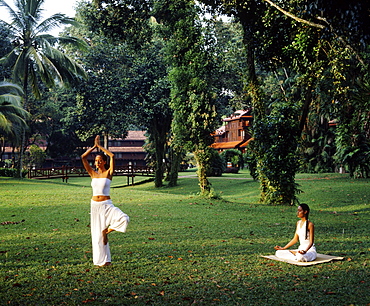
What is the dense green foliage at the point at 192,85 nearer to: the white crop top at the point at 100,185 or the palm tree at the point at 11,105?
the palm tree at the point at 11,105

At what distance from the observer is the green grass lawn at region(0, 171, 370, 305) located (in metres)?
6.27

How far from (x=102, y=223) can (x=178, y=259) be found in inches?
69.7

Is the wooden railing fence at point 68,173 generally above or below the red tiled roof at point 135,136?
below

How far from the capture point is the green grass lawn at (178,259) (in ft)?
20.6

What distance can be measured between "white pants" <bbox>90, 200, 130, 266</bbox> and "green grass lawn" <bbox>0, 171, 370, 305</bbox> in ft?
0.84

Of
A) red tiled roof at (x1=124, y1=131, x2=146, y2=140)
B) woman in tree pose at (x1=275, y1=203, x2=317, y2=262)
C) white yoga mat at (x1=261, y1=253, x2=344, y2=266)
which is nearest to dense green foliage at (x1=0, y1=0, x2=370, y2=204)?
woman in tree pose at (x1=275, y1=203, x2=317, y2=262)

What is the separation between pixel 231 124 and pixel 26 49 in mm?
40578

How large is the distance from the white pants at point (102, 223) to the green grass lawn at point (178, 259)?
0.84ft

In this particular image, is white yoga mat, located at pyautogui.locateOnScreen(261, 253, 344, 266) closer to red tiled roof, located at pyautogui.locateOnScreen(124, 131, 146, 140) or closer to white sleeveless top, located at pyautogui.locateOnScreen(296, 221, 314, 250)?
white sleeveless top, located at pyautogui.locateOnScreen(296, 221, 314, 250)

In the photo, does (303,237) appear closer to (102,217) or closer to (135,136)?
(102,217)

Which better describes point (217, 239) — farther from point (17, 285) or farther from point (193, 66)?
point (193, 66)

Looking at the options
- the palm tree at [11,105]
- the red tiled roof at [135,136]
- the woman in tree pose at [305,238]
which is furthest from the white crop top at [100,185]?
the red tiled roof at [135,136]

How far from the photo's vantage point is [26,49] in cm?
3155

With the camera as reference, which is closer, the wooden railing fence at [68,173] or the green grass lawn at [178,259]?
the green grass lawn at [178,259]
